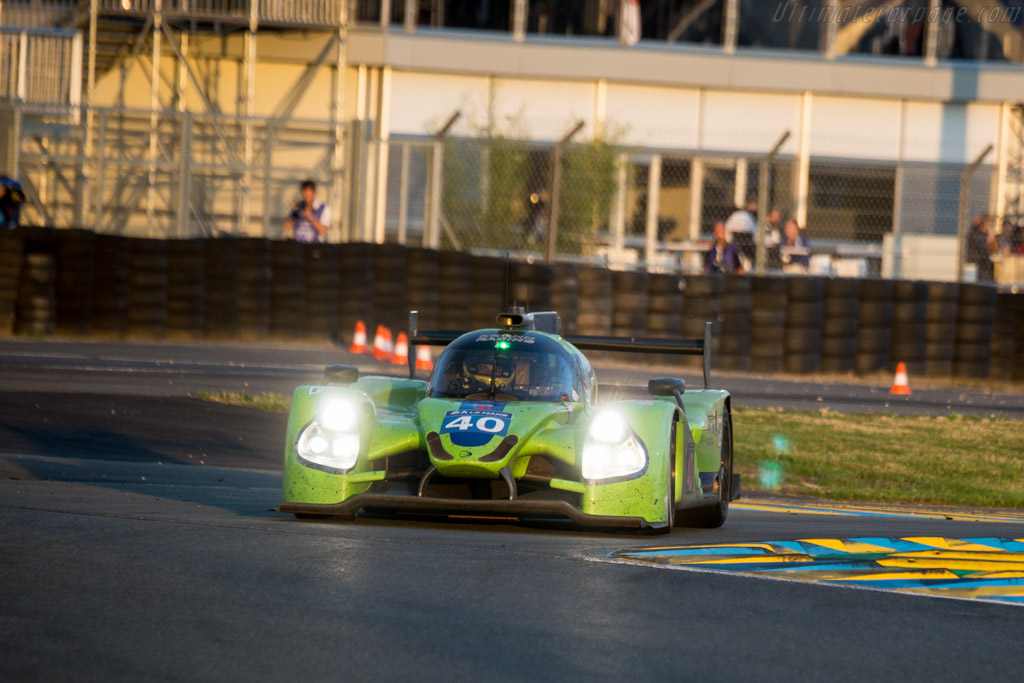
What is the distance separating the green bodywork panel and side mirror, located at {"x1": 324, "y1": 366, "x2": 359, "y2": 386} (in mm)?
236

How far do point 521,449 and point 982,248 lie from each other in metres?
14.9

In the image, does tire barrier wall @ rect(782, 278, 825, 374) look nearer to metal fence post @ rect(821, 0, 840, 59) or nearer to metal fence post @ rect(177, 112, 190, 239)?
metal fence post @ rect(177, 112, 190, 239)

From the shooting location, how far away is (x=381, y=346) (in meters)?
17.9

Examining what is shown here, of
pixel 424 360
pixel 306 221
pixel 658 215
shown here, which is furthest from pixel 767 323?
pixel 658 215

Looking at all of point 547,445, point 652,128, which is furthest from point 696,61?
point 547,445

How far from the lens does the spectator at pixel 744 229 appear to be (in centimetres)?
2081

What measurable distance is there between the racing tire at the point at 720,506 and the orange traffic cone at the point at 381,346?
9.03 metres

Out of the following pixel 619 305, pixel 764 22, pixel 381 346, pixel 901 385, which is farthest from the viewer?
pixel 764 22

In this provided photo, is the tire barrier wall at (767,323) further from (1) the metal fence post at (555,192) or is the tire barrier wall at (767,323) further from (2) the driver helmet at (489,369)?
(2) the driver helmet at (489,369)

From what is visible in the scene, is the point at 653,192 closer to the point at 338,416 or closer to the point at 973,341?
the point at 973,341

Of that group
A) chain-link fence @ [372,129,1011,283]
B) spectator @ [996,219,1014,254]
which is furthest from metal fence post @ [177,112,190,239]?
spectator @ [996,219,1014,254]

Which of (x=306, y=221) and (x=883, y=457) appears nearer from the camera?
(x=883, y=457)

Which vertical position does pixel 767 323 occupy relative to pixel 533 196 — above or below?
below

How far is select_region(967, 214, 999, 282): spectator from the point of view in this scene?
67.2 ft
